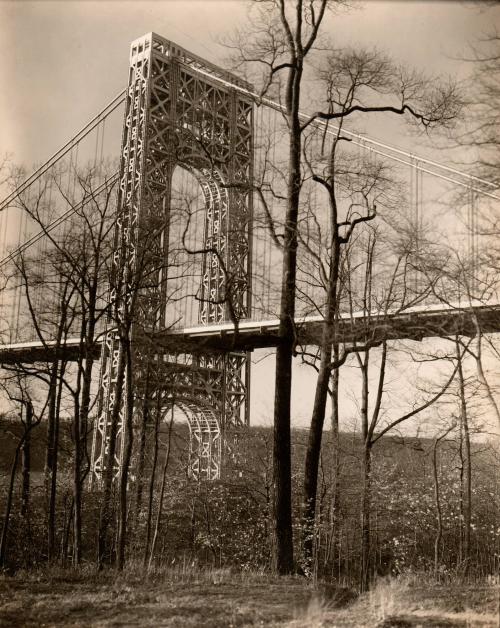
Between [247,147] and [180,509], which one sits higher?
[247,147]

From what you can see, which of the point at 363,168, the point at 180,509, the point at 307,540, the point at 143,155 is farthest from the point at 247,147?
the point at 307,540

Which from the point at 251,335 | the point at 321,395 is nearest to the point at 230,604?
the point at 321,395

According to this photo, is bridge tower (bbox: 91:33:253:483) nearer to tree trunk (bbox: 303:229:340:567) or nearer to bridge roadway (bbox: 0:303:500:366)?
bridge roadway (bbox: 0:303:500:366)

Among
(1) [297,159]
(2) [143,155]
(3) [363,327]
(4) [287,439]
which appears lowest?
(4) [287,439]

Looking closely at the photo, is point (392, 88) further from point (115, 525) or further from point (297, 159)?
point (115, 525)

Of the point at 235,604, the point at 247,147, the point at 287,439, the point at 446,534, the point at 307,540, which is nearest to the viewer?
the point at 235,604

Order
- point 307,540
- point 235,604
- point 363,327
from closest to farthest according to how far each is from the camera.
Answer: point 235,604 < point 307,540 < point 363,327

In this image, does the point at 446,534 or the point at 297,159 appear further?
the point at 446,534

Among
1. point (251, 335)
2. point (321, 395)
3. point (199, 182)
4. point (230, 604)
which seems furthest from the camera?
point (199, 182)

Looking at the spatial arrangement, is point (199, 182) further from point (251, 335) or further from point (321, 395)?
point (321, 395)
